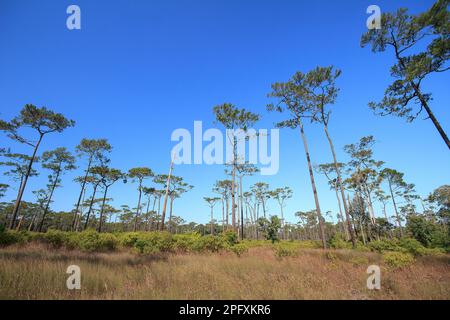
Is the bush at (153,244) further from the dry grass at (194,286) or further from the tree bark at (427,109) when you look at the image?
the tree bark at (427,109)

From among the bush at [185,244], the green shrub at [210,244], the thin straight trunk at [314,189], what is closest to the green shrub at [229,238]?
the green shrub at [210,244]

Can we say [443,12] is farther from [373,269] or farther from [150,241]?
[150,241]

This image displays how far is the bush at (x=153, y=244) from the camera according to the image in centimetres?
1014

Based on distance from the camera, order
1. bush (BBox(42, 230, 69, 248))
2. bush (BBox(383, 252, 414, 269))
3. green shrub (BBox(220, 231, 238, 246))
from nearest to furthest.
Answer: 1. bush (BBox(383, 252, 414, 269))
2. bush (BBox(42, 230, 69, 248))
3. green shrub (BBox(220, 231, 238, 246))

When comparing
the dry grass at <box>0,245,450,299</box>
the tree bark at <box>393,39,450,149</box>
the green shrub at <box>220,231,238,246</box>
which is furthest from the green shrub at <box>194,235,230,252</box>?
the tree bark at <box>393,39,450,149</box>

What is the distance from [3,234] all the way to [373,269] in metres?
16.3

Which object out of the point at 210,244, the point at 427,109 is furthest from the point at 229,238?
the point at 427,109

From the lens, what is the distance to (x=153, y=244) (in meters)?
11.0

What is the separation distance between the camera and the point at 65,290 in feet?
11.8

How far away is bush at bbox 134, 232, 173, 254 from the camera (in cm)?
1014

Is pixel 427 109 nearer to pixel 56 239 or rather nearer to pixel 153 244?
pixel 153 244

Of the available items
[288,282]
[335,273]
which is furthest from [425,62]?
[288,282]

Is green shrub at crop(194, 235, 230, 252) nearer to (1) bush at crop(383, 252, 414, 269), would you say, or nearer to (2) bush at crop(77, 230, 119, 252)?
(2) bush at crop(77, 230, 119, 252)
